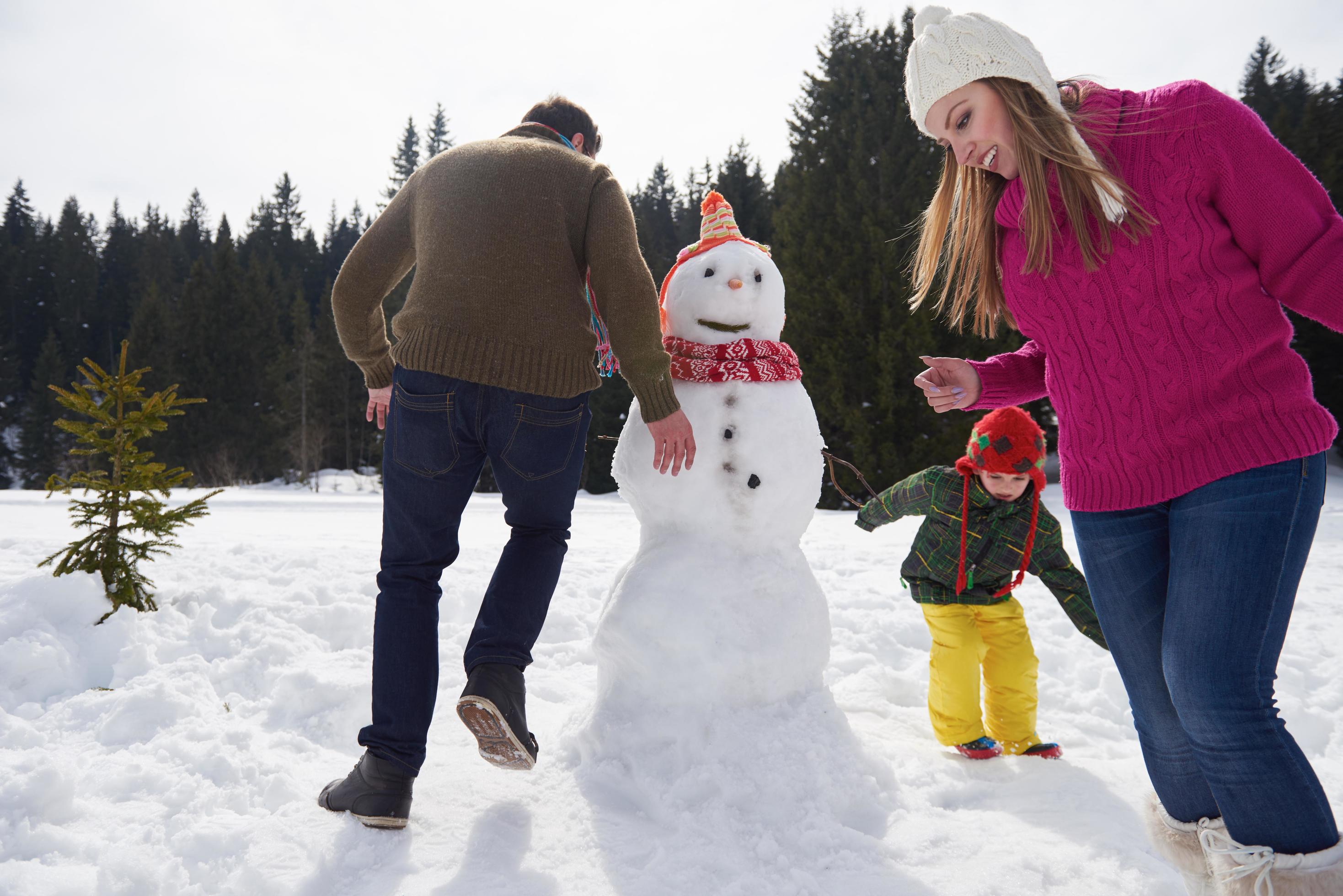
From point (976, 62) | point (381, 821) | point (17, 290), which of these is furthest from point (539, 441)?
point (17, 290)

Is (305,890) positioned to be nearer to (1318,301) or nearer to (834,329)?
(1318,301)

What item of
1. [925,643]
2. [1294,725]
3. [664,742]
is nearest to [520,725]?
[664,742]

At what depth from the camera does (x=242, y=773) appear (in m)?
2.12

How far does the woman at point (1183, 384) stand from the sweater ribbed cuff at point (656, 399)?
92 centimetres

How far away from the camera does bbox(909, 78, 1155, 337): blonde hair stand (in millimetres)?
1429

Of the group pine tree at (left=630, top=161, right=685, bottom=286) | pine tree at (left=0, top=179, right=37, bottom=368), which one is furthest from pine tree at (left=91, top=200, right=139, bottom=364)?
pine tree at (left=630, top=161, right=685, bottom=286)

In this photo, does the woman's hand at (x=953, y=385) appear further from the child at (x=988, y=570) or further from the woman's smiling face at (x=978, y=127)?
the child at (x=988, y=570)

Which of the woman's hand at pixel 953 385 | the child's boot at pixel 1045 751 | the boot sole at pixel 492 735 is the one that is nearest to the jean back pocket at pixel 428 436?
the boot sole at pixel 492 735

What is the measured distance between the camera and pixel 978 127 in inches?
62.2

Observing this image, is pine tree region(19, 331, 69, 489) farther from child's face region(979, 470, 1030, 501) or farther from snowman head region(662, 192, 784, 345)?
child's face region(979, 470, 1030, 501)

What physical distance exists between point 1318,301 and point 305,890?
7.22 feet

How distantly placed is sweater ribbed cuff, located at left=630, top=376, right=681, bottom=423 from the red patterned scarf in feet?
1.09

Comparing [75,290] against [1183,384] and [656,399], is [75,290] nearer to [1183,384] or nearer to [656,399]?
[656,399]

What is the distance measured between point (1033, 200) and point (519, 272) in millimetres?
1224
